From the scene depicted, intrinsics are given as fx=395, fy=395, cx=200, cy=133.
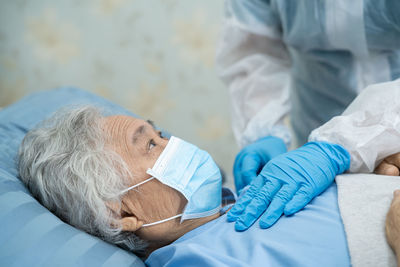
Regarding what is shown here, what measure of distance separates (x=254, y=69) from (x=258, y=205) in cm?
73

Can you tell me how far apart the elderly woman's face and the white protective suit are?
1.69ft

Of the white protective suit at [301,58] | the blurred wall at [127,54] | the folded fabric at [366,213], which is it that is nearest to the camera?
the folded fabric at [366,213]

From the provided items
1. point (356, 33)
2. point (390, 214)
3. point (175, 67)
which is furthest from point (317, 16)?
point (175, 67)

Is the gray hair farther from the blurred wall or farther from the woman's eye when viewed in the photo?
the blurred wall

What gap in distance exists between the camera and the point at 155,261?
92 centimetres

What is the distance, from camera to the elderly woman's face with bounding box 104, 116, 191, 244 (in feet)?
3.17

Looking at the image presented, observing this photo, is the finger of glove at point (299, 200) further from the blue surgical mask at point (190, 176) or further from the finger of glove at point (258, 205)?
the blue surgical mask at point (190, 176)

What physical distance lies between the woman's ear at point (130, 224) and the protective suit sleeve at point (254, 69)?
1.92 ft

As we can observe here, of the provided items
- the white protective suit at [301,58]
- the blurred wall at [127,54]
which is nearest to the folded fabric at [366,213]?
the white protective suit at [301,58]

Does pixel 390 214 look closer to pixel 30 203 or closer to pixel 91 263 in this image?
pixel 91 263

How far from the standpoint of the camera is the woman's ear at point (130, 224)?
0.95 meters

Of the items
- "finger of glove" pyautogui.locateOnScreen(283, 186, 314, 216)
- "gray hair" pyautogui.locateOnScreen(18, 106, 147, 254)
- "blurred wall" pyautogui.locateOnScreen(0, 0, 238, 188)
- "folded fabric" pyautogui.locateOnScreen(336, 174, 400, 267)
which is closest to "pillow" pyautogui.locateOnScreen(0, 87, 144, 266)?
"gray hair" pyautogui.locateOnScreen(18, 106, 147, 254)

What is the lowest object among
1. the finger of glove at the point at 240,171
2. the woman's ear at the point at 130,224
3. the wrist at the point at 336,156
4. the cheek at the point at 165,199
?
the finger of glove at the point at 240,171

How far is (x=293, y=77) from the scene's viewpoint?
1.55 meters
